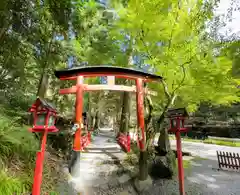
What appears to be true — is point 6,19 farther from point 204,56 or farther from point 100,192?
point 204,56

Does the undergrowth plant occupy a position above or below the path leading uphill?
Answer: above

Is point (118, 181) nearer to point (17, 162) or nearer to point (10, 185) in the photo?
point (17, 162)

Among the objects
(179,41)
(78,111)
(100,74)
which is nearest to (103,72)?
(100,74)

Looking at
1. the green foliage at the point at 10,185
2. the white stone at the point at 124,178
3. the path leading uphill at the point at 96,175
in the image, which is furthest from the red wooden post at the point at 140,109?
the green foliage at the point at 10,185

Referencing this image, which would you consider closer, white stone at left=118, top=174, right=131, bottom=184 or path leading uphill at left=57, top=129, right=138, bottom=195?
path leading uphill at left=57, top=129, right=138, bottom=195

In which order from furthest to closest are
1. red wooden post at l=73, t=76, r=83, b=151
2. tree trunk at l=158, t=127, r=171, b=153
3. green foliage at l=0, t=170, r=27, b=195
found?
tree trunk at l=158, t=127, r=171, b=153, red wooden post at l=73, t=76, r=83, b=151, green foliage at l=0, t=170, r=27, b=195

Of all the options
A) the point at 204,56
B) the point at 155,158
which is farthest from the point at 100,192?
the point at 204,56

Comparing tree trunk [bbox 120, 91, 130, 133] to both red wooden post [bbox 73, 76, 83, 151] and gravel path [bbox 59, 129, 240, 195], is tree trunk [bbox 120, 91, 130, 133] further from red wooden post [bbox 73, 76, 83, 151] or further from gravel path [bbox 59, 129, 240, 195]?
red wooden post [bbox 73, 76, 83, 151]

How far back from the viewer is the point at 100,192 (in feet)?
17.9

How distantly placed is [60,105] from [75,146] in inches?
441

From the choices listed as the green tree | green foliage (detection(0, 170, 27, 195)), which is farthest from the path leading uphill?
the green tree

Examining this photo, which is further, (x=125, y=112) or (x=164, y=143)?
(x=125, y=112)

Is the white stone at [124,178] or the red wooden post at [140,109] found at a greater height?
the red wooden post at [140,109]

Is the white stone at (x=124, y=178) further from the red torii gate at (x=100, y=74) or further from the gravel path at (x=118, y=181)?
the red torii gate at (x=100, y=74)
